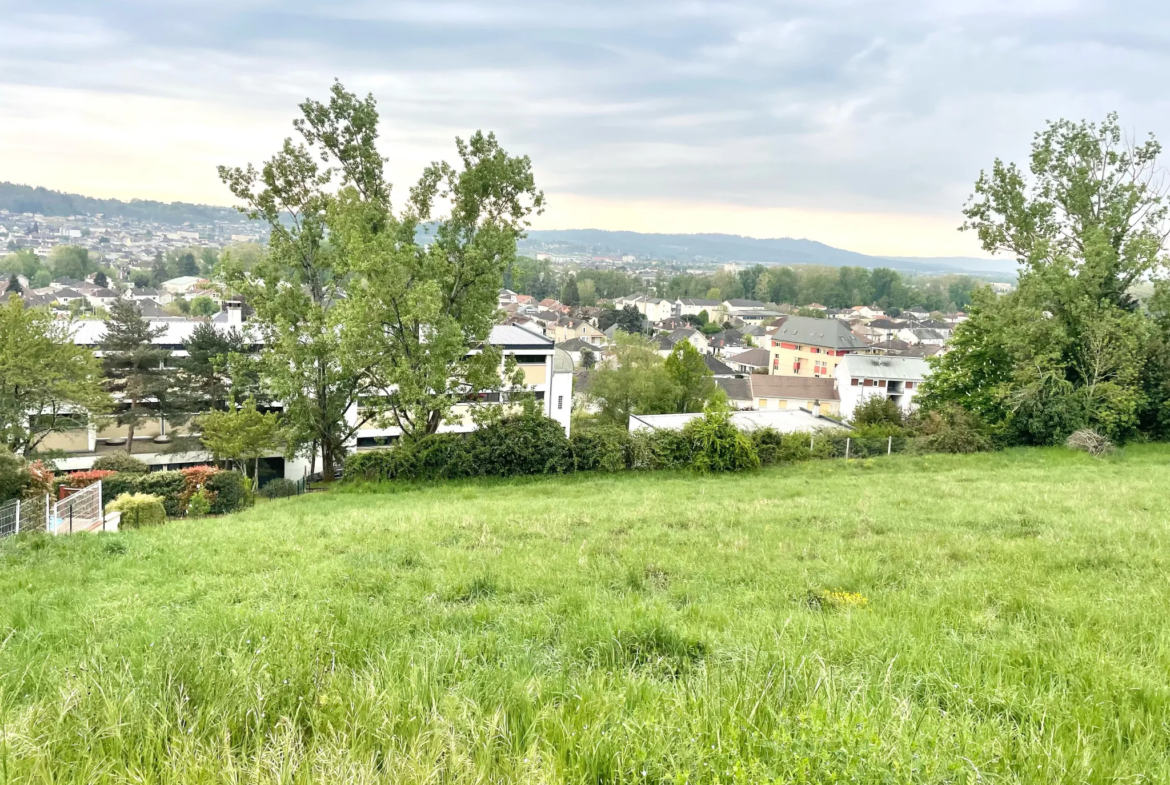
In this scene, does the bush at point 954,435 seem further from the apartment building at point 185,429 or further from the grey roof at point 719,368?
the grey roof at point 719,368

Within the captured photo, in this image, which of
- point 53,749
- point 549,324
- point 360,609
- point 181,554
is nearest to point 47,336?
point 181,554

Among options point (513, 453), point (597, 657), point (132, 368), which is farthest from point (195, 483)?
point (597, 657)

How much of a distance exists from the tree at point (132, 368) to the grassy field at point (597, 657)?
31831 millimetres

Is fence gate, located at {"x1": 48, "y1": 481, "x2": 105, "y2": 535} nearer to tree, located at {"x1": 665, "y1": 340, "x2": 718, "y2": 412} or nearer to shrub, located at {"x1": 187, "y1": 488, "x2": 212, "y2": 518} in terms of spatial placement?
shrub, located at {"x1": 187, "y1": 488, "x2": 212, "y2": 518}

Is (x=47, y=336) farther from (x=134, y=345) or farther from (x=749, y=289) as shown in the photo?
(x=749, y=289)

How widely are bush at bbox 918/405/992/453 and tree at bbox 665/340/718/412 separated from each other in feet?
87.0

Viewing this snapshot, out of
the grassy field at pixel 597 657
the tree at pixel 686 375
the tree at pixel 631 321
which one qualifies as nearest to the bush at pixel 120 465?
the grassy field at pixel 597 657

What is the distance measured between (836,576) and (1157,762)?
11.9 feet

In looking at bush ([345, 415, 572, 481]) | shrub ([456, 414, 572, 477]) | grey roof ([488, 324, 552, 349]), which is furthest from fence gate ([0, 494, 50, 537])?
grey roof ([488, 324, 552, 349])

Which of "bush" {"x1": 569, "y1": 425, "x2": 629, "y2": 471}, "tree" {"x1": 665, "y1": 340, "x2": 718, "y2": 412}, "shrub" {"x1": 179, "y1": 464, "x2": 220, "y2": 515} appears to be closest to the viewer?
"bush" {"x1": 569, "y1": 425, "x2": 629, "y2": 471}

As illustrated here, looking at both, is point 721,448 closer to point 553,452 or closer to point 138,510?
point 553,452

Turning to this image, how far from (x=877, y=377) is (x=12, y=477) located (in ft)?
199

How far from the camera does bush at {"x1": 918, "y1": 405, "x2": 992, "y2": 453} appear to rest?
22.7m

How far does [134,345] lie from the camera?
1423 inches
